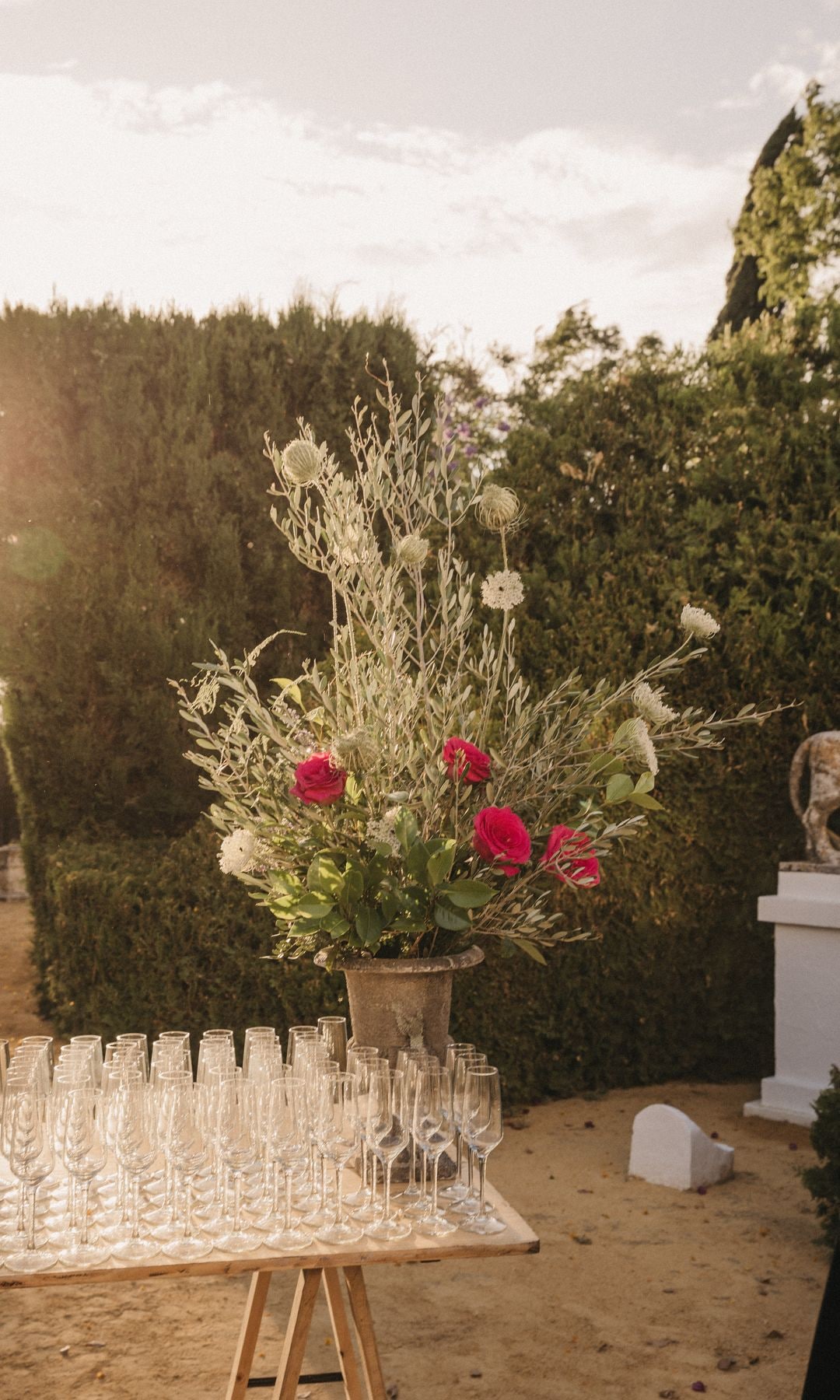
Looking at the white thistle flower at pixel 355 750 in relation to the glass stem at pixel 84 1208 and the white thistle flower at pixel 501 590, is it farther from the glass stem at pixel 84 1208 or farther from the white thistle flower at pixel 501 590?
the glass stem at pixel 84 1208

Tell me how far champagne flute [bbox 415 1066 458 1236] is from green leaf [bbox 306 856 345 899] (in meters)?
0.44

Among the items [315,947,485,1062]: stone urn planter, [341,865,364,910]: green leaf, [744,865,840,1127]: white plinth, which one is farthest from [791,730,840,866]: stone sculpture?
[341,865,364,910]: green leaf

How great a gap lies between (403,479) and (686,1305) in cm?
304

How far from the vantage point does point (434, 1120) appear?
227cm

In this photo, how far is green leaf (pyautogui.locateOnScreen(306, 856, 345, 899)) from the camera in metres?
2.55

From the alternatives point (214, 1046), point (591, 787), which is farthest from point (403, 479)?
point (214, 1046)

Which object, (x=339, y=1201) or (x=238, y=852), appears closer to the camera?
(x=339, y=1201)

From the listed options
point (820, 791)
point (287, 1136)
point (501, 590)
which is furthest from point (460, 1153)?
point (820, 791)

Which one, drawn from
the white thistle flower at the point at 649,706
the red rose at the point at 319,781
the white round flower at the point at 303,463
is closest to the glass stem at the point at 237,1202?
the red rose at the point at 319,781

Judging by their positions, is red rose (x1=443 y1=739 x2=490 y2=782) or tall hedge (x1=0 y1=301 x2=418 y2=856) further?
tall hedge (x1=0 y1=301 x2=418 y2=856)

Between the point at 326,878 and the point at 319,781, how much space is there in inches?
8.4

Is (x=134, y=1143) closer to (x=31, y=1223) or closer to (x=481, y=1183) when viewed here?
(x=31, y=1223)

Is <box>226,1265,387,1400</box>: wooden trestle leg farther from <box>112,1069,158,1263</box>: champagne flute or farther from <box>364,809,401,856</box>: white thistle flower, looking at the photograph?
<box>364,809,401,856</box>: white thistle flower

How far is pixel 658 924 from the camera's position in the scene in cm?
653
